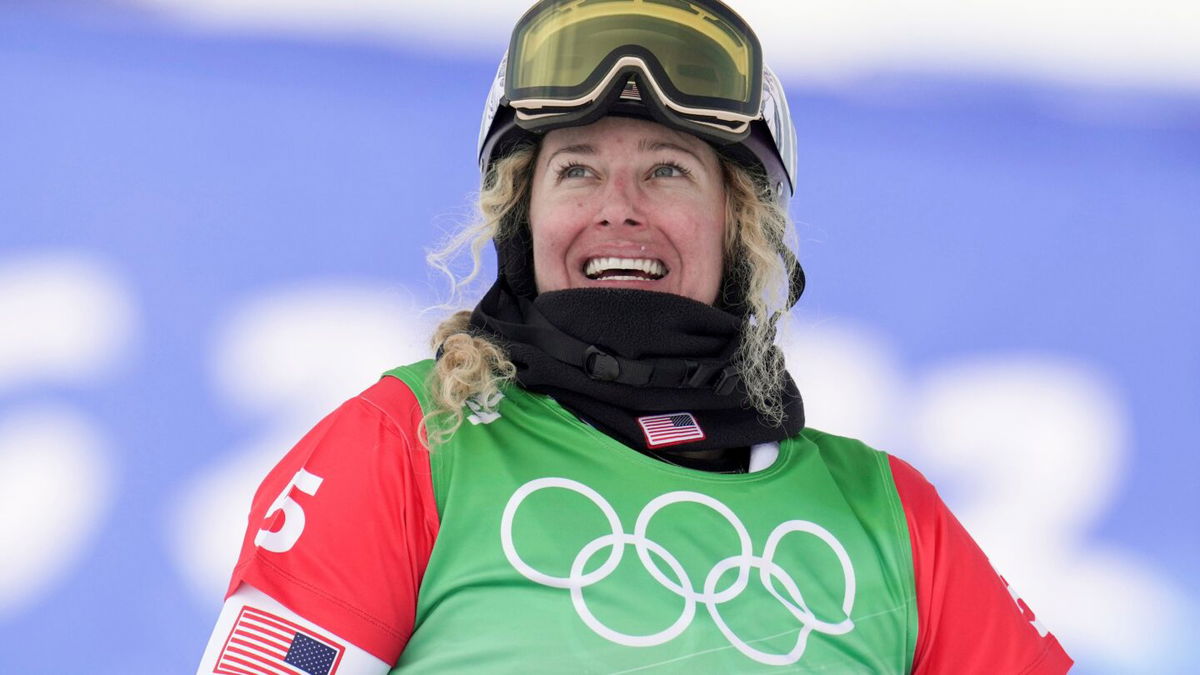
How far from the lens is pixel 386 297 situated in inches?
112

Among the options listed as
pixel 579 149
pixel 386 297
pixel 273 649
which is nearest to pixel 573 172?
pixel 579 149

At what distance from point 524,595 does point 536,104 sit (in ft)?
2.58

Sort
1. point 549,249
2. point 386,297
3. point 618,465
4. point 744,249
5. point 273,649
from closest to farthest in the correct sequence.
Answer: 1. point 273,649
2. point 618,465
3. point 549,249
4. point 744,249
5. point 386,297

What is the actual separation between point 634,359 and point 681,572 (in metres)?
0.35

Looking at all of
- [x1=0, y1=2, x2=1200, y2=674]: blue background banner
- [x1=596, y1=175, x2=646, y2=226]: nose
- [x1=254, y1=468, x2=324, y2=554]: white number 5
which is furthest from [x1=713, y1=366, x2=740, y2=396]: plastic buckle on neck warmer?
[x1=0, y1=2, x2=1200, y2=674]: blue background banner

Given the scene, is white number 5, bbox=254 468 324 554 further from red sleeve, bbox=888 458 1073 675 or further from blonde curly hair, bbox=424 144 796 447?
red sleeve, bbox=888 458 1073 675

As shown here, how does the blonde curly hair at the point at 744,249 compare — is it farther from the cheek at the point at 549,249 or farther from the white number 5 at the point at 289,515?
the white number 5 at the point at 289,515

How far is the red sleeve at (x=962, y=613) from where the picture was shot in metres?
1.76

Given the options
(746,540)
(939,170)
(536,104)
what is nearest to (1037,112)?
(939,170)

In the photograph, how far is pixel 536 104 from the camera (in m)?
1.89

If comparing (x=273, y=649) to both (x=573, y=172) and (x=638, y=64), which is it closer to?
(x=573, y=172)

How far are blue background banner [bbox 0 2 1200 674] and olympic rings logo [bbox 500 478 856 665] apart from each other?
110 cm

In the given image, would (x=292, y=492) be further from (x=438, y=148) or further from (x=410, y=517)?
(x=438, y=148)

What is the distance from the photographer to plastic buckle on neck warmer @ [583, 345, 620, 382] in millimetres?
1726
